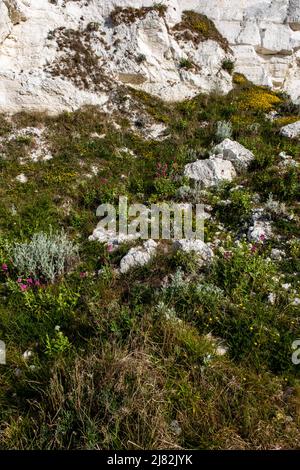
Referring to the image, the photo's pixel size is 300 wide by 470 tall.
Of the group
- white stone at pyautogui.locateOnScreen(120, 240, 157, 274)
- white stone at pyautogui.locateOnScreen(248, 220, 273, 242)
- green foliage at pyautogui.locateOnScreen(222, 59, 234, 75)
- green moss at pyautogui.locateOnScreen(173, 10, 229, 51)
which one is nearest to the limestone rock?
white stone at pyautogui.locateOnScreen(248, 220, 273, 242)

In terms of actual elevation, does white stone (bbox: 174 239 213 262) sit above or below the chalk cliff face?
below

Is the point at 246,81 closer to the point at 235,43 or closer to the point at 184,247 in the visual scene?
the point at 235,43

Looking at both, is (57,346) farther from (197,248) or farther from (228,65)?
(228,65)

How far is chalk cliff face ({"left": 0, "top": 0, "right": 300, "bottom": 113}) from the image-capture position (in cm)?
1202

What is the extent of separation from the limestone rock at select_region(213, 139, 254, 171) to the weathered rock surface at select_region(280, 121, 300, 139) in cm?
196

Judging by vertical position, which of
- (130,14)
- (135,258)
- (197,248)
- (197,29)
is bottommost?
(135,258)

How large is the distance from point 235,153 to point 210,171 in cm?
119

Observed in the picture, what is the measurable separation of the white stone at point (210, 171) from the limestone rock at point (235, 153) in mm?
248

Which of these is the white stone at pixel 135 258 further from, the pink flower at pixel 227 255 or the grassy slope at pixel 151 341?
the pink flower at pixel 227 255

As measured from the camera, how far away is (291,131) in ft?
35.2

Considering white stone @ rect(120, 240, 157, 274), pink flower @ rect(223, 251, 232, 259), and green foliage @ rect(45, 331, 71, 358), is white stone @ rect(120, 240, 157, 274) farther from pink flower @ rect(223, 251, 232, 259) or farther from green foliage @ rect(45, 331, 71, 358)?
green foliage @ rect(45, 331, 71, 358)

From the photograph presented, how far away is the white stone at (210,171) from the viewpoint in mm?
9031

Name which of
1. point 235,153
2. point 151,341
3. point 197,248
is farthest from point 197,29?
point 151,341

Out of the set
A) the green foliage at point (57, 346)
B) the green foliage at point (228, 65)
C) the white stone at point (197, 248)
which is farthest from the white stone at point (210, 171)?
the green foliage at point (228, 65)
